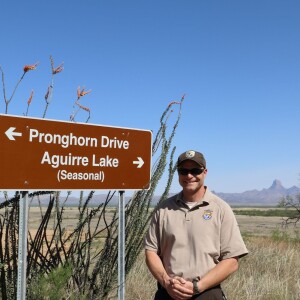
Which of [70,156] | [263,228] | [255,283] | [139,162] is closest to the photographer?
[70,156]

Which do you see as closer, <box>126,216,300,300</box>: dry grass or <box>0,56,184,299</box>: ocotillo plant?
<box>0,56,184,299</box>: ocotillo plant

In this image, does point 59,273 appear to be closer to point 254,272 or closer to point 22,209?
point 22,209

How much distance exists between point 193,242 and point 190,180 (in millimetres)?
427

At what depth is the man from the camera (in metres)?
3.30

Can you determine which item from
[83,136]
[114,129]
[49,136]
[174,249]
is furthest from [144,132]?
[174,249]

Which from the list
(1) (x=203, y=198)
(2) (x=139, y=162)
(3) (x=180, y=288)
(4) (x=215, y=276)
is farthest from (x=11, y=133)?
(4) (x=215, y=276)

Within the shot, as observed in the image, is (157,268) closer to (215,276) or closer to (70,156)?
(215,276)

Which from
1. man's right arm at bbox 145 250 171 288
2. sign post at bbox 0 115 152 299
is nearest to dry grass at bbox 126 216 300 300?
sign post at bbox 0 115 152 299

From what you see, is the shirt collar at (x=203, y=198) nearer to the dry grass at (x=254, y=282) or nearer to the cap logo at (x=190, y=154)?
the cap logo at (x=190, y=154)

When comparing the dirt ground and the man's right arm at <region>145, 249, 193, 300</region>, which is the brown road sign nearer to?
the man's right arm at <region>145, 249, 193, 300</region>

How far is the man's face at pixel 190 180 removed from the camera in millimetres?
3445

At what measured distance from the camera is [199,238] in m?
3.32

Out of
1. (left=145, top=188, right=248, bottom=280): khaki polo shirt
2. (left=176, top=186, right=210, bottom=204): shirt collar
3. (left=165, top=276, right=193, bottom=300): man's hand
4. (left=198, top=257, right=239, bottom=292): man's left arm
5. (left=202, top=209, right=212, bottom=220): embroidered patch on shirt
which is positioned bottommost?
(left=165, top=276, right=193, bottom=300): man's hand

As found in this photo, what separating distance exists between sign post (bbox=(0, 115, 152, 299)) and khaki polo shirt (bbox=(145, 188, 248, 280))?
2.28 ft
